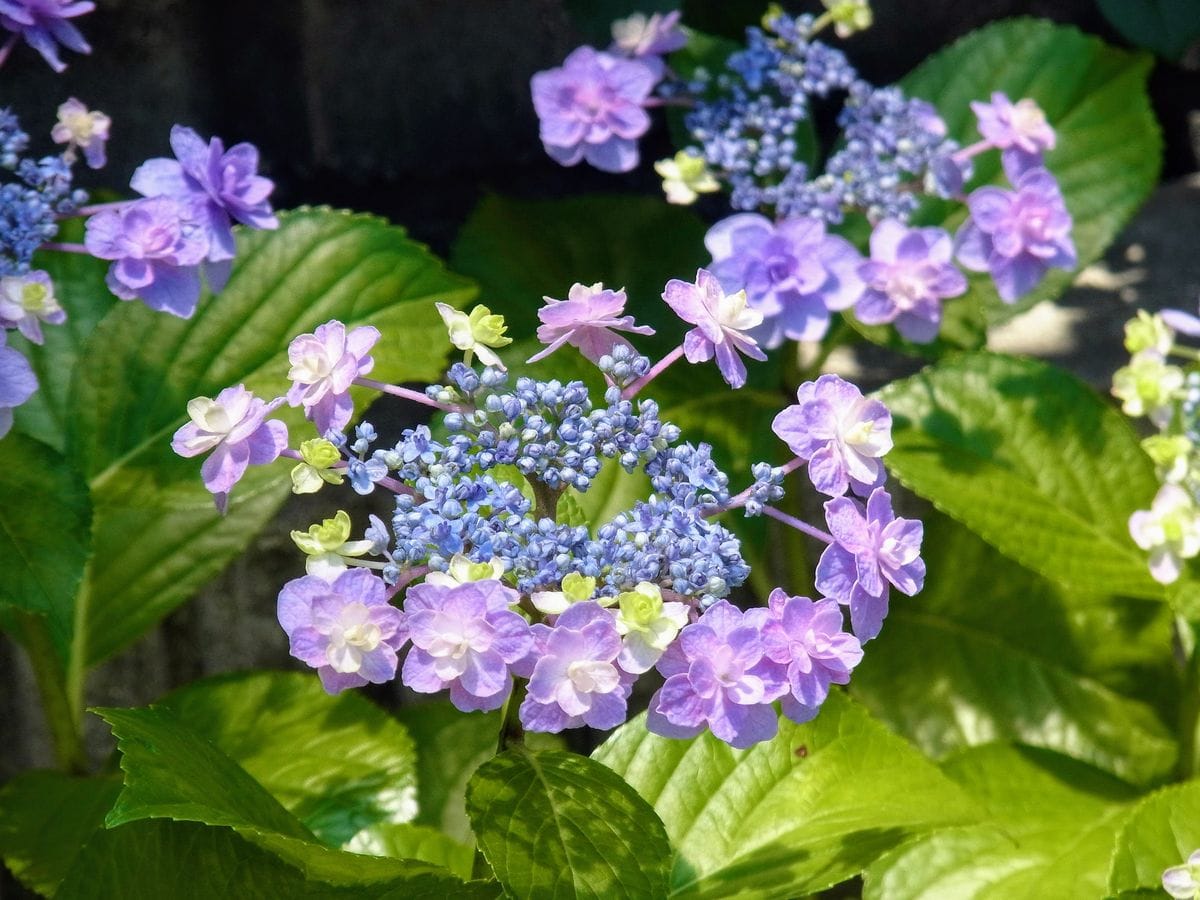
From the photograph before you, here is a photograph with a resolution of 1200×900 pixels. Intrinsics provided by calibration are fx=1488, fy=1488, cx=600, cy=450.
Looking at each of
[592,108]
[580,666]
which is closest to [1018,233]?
[592,108]

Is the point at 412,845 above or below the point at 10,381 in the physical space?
below

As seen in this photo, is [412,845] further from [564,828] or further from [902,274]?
[902,274]

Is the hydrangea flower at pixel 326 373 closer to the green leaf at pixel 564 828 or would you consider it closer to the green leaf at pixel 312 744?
the green leaf at pixel 564 828

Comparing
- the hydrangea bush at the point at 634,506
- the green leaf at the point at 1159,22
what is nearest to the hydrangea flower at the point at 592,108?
the hydrangea bush at the point at 634,506

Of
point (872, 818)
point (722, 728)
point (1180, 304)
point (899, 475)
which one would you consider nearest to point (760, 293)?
point (899, 475)

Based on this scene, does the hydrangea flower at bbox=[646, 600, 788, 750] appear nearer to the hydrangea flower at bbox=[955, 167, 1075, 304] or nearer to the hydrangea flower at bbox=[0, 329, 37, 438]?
the hydrangea flower at bbox=[0, 329, 37, 438]
